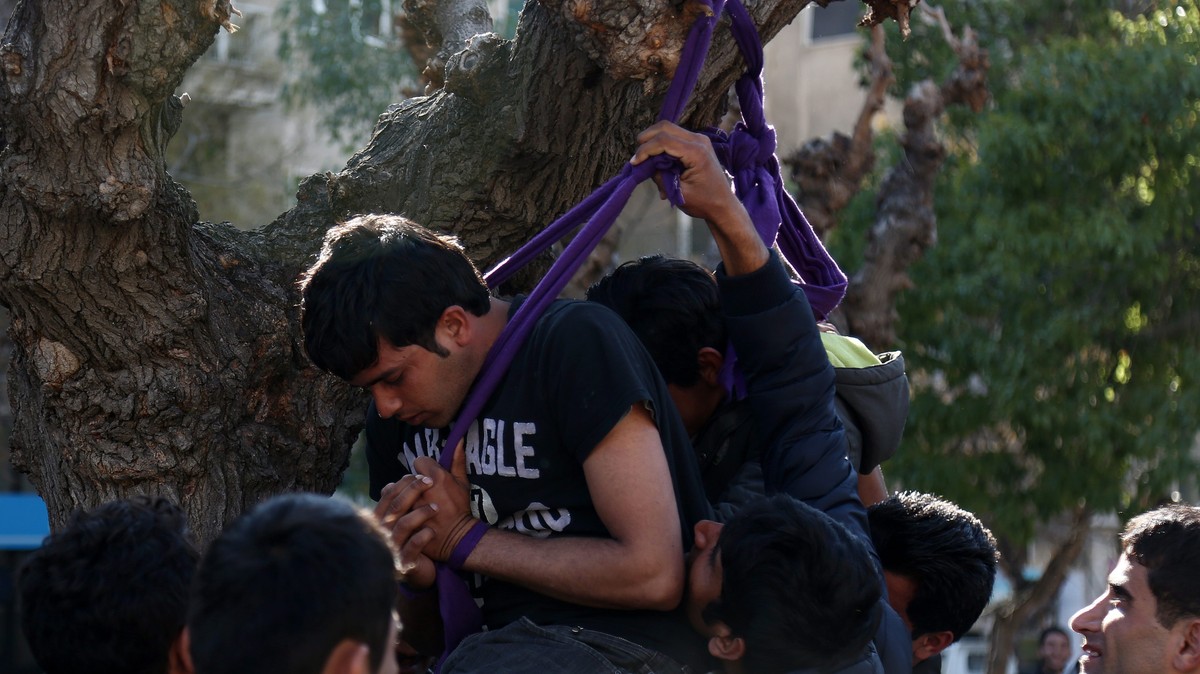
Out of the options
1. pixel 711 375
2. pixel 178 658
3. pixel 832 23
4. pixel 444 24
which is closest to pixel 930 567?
pixel 711 375

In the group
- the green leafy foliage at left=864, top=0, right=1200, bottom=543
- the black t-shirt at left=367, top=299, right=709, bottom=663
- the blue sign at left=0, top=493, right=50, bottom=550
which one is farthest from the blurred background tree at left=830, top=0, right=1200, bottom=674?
the black t-shirt at left=367, top=299, right=709, bottom=663

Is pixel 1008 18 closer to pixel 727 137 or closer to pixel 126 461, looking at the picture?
pixel 727 137

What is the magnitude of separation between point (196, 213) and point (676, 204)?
1250mm

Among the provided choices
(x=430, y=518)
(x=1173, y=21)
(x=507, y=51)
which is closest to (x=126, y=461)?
(x=430, y=518)

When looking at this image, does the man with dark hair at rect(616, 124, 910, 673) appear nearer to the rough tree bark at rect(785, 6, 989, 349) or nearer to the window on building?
the rough tree bark at rect(785, 6, 989, 349)

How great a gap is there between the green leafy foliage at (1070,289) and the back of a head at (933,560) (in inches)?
241

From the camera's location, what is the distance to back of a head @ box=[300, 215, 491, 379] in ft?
8.11

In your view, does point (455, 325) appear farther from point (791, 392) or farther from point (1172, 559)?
point (1172, 559)

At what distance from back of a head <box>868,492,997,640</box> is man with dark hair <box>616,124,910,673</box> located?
15.0 inches

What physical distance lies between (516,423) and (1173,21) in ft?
28.0

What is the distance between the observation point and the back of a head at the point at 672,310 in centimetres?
300

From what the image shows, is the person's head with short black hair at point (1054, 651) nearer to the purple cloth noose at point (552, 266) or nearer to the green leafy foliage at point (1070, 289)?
the green leafy foliage at point (1070, 289)

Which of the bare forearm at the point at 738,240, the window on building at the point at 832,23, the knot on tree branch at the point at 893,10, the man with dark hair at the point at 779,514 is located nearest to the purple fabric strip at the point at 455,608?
the man with dark hair at the point at 779,514

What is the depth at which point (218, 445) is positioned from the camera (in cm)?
331
